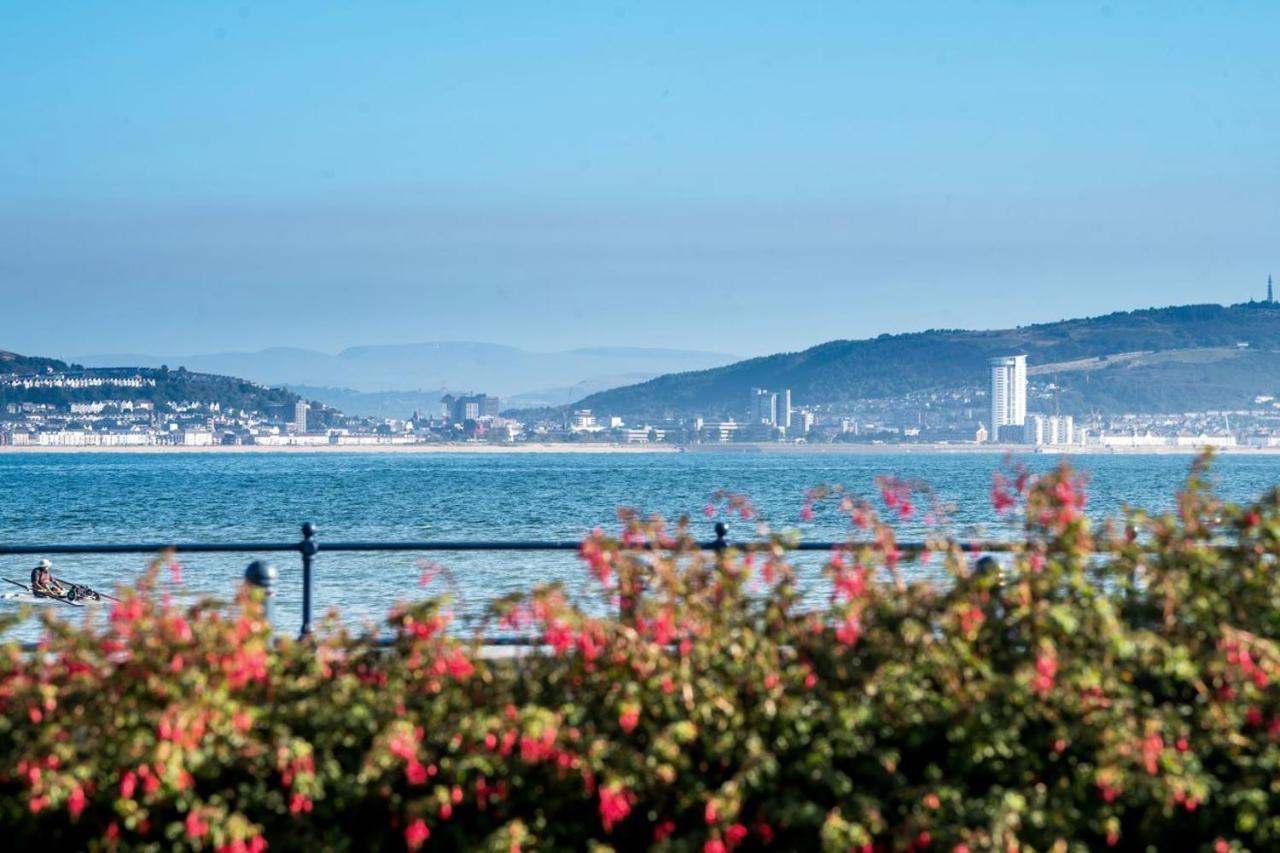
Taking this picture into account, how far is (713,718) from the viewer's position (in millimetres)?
5938

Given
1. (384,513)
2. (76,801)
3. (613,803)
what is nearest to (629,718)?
(613,803)

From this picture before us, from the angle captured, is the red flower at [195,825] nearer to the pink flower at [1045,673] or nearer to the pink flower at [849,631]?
the pink flower at [849,631]

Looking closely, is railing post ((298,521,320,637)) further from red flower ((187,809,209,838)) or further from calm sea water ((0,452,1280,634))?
red flower ((187,809,209,838))

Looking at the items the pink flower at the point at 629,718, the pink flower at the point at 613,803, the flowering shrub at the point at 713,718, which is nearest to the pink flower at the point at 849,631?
the flowering shrub at the point at 713,718

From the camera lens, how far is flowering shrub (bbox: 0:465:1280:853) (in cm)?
562

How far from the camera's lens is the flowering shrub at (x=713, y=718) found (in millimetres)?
5625

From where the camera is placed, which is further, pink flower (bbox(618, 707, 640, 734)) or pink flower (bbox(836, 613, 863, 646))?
pink flower (bbox(836, 613, 863, 646))

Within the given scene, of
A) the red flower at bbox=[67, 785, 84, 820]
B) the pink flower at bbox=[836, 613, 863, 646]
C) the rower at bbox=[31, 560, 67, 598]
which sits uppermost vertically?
the pink flower at bbox=[836, 613, 863, 646]

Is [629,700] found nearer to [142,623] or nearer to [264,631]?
[264,631]

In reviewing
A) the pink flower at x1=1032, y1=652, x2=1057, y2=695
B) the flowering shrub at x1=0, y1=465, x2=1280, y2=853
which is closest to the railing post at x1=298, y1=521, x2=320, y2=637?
the flowering shrub at x1=0, y1=465, x2=1280, y2=853

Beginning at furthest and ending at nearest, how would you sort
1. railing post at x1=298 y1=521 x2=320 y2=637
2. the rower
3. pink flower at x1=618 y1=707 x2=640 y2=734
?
1. the rower
2. railing post at x1=298 y1=521 x2=320 y2=637
3. pink flower at x1=618 y1=707 x2=640 y2=734

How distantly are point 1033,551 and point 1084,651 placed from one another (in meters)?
0.56

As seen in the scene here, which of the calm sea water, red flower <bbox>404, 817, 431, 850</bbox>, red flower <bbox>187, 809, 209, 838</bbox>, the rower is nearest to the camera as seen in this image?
red flower <bbox>187, 809, 209, 838</bbox>

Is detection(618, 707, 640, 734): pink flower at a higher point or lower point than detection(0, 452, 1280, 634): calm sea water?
higher
